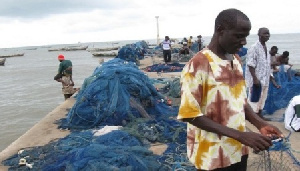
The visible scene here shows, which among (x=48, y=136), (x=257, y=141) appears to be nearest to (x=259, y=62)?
(x=257, y=141)

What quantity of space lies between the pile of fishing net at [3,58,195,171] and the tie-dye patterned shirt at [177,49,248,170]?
1.86 meters

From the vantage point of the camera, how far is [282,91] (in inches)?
284

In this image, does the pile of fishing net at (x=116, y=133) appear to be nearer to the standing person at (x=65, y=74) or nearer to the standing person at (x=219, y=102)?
the standing person at (x=65, y=74)

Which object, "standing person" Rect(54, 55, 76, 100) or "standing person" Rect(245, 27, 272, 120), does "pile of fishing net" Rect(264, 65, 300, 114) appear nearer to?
"standing person" Rect(245, 27, 272, 120)

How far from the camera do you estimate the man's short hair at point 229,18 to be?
1.62 m

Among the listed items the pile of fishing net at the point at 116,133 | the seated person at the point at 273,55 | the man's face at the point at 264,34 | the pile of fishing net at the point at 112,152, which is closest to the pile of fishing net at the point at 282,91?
the seated person at the point at 273,55

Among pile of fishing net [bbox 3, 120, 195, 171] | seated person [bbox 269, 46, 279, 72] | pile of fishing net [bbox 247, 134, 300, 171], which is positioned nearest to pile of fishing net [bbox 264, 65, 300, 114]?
seated person [bbox 269, 46, 279, 72]

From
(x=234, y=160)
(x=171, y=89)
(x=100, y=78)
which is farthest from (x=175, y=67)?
(x=234, y=160)

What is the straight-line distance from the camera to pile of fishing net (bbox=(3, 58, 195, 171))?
3701 mm

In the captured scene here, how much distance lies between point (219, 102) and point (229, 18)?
0.48 m

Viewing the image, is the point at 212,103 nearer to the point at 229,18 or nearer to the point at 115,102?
the point at 229,18

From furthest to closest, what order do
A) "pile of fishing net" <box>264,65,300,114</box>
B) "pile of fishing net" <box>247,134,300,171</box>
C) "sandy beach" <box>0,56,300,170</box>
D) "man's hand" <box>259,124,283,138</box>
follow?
"pile of fishing net" <box>264,65,300,114</box>, "sandy beach" <box>0,56,300,170</box>, "pile of fishing net" <box>247,134,300,171</box>, "man's hand" <box>259,124,283,138</box>

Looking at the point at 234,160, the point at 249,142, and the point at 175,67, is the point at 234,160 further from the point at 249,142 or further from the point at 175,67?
the point at 175,67

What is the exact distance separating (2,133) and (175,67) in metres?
7.86
